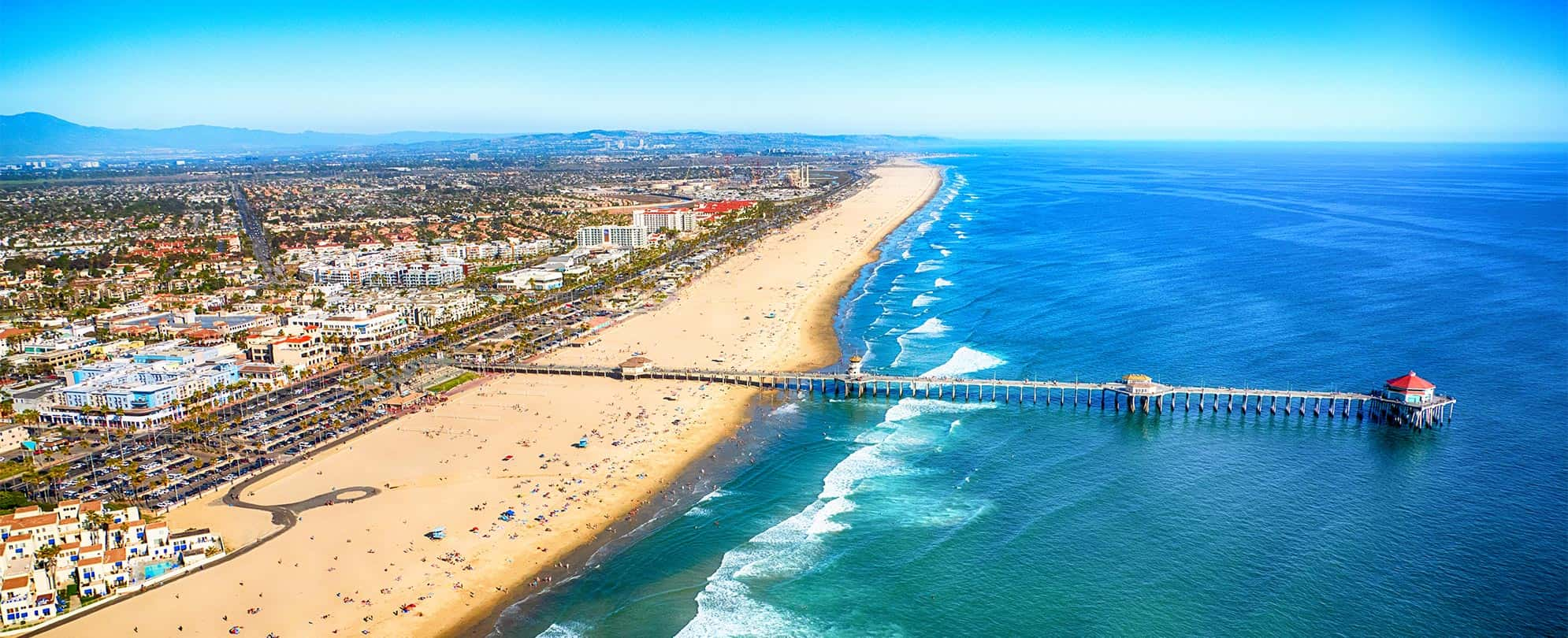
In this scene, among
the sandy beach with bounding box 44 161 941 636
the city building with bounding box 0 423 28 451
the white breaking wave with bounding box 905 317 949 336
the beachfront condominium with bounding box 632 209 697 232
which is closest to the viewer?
the sandy beach with bounding box 44 161 941 636

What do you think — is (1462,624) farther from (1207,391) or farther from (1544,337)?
(1544,337)

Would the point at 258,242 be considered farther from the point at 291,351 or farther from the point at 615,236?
the point at 291,351

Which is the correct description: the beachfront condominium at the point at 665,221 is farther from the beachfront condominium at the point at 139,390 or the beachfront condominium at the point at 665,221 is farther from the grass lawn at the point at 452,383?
the beachfront condominium at the point at 139,390

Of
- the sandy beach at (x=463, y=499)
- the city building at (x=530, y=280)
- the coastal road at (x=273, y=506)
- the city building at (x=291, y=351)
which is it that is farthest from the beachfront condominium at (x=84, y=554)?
the city building at (x=530, y=280)

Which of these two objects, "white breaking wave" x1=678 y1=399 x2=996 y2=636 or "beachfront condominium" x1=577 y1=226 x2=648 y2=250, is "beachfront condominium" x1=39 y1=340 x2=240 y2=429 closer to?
"white breaking wave" x1=678 y1=399 x2=996 y2=636

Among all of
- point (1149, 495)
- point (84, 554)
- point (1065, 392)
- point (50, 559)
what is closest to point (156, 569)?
point (84, 554)

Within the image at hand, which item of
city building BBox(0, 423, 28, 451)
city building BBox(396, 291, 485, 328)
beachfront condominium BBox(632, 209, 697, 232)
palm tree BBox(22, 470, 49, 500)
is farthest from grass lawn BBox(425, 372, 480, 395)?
beachfront condominium BBox(632, 209, 697, 232)
